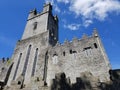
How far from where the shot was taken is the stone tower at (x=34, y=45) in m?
23.5

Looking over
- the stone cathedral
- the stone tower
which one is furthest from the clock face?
the stone tower

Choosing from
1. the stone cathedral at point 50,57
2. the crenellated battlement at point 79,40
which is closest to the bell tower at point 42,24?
the stone cathedral at point 50,57

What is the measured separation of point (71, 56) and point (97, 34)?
16.5 ft

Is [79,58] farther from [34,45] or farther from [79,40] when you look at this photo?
[34,45]

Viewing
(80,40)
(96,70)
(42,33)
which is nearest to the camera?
(96,70)

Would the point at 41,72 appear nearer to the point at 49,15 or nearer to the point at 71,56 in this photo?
the point at 71,56

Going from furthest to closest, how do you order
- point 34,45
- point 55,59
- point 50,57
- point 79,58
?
point 34,45, point 50,57, point 55,59, point 79,58

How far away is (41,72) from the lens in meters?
21.6

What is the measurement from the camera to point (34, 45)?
27.0 meters

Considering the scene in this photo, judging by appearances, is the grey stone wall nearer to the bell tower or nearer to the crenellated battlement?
the crenellated battlement

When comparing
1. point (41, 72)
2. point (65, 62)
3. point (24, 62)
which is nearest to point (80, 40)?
point (65, 62)

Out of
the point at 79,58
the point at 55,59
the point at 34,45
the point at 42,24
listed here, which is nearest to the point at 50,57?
the point at 55,59

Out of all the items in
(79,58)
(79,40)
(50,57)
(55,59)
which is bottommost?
(79,58)

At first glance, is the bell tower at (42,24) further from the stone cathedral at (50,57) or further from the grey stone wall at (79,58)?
the grey stone wall at (79,58)
